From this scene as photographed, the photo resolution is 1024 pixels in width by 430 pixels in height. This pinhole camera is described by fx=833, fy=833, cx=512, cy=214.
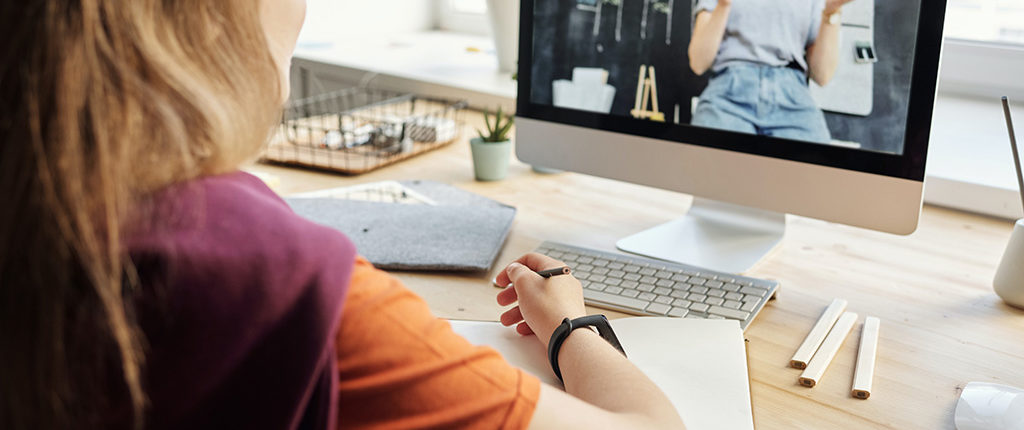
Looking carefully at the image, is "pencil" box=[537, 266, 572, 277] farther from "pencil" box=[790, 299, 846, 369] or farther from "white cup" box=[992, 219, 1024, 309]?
"white cup" box=[992, 219, 1024, 309]

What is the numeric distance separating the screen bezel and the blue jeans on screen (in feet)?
0.04

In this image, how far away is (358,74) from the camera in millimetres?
2379

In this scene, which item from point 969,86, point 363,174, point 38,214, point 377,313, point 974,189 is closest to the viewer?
point 38,214

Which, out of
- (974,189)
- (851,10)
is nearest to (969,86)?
(974,189)

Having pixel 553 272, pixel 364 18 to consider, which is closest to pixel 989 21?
pixel 553 272

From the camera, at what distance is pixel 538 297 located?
0.83 metres

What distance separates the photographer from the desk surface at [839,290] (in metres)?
0.78

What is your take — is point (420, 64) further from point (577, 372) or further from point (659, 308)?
point (577, 372)

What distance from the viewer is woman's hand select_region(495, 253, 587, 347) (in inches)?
31.7

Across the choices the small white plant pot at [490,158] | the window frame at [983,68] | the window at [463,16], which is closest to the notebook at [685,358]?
the small white plant pot at [490,158]

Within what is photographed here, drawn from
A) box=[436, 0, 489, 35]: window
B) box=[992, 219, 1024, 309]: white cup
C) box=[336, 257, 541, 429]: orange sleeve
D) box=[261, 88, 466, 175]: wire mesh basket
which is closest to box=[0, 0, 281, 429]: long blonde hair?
box=[336, 257, 541, 429]: orange sleeve

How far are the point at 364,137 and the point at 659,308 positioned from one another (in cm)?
86

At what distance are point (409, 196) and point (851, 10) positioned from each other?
0.71 meters

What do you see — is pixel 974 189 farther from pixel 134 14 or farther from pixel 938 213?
pixel 134 14
